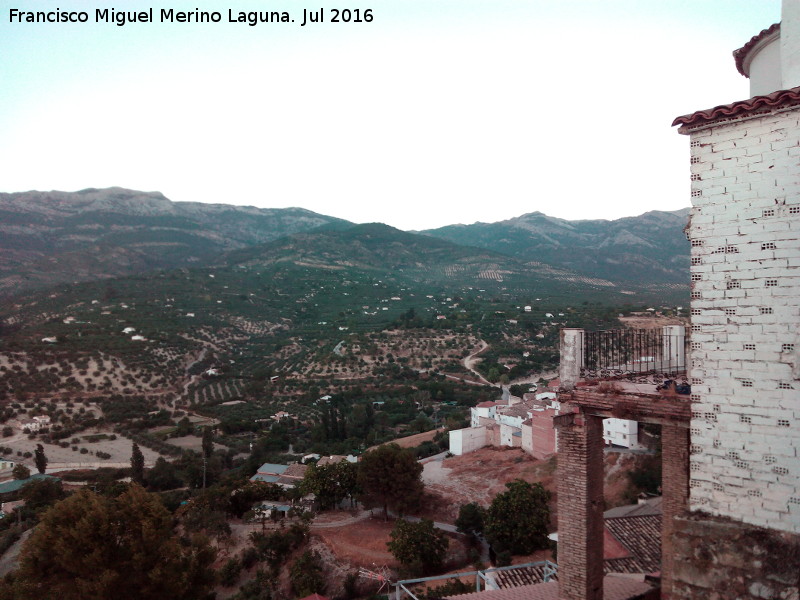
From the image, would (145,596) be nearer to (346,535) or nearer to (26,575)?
(26,575)

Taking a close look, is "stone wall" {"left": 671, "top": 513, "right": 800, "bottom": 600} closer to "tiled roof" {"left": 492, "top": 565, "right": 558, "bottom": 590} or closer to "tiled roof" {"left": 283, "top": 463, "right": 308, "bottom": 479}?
"tiled roof" {"left": 492, "top": 565, "right": 558, "bottom": 590}

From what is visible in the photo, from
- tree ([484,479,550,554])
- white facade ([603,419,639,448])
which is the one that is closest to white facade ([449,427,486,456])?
white facade ([603,419,639,448])

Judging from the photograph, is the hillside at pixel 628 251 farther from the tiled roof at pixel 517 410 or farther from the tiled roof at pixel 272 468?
the tiled roof at pixel 272 468

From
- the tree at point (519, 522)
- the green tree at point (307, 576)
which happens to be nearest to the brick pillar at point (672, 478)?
the tree at point (519, 522)

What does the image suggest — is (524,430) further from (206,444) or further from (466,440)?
(206,444)

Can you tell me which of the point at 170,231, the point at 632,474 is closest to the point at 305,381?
the point at 632,474

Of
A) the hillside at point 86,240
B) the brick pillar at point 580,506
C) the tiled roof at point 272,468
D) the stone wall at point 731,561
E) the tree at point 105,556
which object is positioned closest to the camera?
the stone wall at point 731,561
